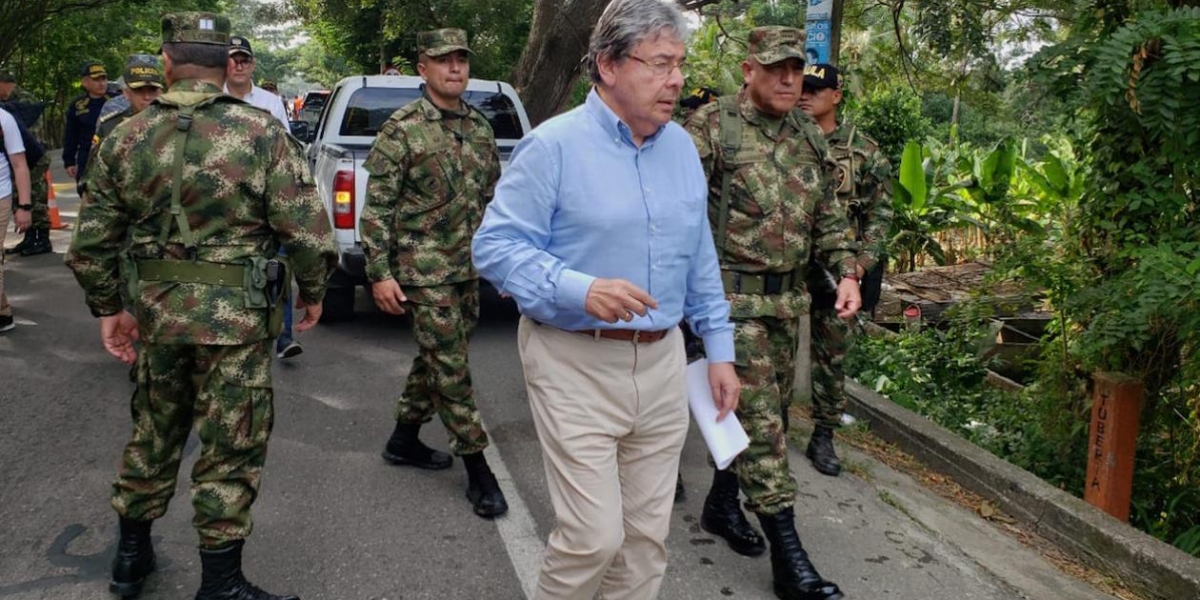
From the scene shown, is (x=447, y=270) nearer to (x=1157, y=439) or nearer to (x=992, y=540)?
(x=992, y=540)

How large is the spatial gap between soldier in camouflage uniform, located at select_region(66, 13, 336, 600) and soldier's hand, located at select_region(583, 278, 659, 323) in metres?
1.28

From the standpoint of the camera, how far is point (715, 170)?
3.96 metres

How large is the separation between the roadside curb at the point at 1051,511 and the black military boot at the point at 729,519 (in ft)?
4.69

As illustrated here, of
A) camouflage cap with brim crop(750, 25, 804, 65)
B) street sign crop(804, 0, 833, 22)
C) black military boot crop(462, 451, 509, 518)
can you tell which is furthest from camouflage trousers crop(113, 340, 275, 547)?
street sign crop(804, 0, 833, 22)

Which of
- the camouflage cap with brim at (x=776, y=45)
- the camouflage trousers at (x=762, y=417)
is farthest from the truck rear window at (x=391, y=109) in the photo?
→ the camouflage trousers at (x=762, y=417)

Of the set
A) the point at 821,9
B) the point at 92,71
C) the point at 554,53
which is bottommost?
the point at 92,71

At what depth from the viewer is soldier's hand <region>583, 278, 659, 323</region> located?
2.45 m

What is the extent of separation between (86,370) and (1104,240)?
239 inches

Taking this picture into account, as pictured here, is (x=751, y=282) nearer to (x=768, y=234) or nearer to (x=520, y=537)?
(x=768, y=234)

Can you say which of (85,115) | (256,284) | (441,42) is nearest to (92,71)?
(85,115)

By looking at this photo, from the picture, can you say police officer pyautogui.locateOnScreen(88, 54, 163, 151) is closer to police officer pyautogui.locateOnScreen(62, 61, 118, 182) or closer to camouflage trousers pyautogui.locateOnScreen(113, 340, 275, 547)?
camouflage trousers pyautogui.locateOnScreen(113, 340, 275, 547)

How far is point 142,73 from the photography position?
527 centimetres

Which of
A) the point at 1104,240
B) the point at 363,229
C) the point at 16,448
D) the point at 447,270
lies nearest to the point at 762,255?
the point at 447,270

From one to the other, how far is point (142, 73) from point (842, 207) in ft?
11.9
